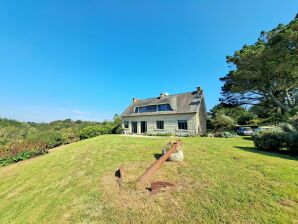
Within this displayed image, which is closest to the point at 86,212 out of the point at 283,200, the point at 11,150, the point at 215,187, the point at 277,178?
the point at 215,187

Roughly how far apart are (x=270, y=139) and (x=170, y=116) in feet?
48.1

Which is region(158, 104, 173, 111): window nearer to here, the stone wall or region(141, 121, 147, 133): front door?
the stone wall

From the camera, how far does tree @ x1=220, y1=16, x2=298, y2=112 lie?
16969mm

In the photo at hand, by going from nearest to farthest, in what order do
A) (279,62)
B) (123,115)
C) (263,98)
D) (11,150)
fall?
(11,150)
(279,62)
(263,98)
(123,115)

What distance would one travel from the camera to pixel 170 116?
23.1 metres

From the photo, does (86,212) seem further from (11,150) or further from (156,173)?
(11,150)

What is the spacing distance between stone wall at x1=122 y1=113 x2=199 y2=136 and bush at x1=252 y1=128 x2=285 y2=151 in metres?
10.9

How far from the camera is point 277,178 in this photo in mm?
4820

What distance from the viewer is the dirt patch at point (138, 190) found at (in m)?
3.93

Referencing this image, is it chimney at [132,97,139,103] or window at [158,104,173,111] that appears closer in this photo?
window at [158,104,173,111]

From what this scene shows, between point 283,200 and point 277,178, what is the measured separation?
56.9 inches

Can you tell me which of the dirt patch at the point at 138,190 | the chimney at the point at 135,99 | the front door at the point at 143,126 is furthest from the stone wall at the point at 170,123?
the dirt patch at the point at 138,190

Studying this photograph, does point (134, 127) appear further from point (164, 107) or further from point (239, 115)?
point (239, 115)

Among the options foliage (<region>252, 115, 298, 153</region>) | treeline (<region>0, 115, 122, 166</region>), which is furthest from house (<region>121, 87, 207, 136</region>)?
foliage (<region>252, 115, 298, 153</region>)
